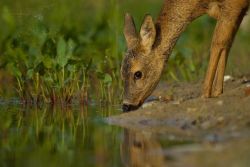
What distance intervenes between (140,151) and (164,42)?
4337 millimetres

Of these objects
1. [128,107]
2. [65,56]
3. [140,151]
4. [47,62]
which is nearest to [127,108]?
[128,107]

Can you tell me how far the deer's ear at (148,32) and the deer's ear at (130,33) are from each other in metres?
0.24

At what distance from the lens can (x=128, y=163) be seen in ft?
24.8

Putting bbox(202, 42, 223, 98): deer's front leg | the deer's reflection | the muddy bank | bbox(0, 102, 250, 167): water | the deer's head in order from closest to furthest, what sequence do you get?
bbox(0, 102, 250, 167): water
the deer's reflection
the muddy bank
bbox(202, 42, 223, 98): deer's front leg
the deer's head

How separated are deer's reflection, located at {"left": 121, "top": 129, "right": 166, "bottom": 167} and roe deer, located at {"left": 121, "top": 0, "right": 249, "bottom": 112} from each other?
2.86 m

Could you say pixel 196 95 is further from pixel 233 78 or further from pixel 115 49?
pixel 115 49

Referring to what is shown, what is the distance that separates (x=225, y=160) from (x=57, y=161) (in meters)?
1.69

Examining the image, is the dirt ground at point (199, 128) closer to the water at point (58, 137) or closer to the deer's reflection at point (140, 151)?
the deer's reflection at point (140, 151)

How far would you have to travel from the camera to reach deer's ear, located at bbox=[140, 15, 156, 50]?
39.1 ft

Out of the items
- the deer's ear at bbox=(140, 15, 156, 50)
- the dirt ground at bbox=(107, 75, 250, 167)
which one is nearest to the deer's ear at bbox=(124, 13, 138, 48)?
the deer's ear at bbox=(140, 15, 156, 50)

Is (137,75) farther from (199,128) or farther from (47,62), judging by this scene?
(199,128)

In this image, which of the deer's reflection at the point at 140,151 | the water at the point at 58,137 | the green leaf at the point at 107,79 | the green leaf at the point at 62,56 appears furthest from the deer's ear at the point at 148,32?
the deer's reflection at the point at 140,151

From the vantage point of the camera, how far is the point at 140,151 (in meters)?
8.12

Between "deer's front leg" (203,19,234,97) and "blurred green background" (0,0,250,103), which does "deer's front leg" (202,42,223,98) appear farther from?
"blurred green background" (0,0,250,103)
